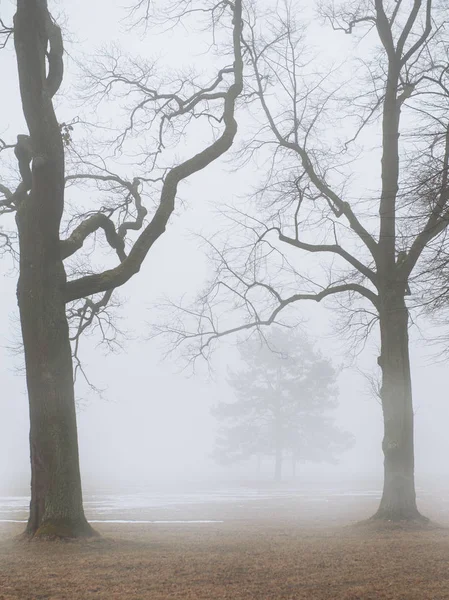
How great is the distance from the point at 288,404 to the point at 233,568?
48.1 metres

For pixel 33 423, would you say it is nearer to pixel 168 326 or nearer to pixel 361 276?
pixel 168 326

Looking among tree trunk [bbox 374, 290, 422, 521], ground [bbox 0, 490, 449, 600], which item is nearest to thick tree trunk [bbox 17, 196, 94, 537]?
ground [bbox 0, 490, 449, 600]

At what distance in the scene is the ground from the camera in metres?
7.05

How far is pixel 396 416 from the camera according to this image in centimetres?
1536

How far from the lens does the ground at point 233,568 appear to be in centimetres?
705

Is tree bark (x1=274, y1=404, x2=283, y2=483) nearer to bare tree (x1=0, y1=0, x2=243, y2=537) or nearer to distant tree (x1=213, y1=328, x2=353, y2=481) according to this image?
distant tree (x1=213, y1=328, x2=353, y2=481)

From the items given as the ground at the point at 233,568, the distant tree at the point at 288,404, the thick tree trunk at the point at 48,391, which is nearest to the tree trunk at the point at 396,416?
the ground at the point at 233,568

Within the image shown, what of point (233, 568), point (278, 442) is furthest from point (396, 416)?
point (278, 442)

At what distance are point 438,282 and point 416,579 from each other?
414cm

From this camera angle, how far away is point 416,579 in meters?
7.71

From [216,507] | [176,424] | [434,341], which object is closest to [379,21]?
[434,341]

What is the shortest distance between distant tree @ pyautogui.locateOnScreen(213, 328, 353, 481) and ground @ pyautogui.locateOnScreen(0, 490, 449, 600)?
1638 inches

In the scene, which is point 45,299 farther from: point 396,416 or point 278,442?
point 278,442

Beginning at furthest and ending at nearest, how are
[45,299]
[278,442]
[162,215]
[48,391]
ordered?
[278,442] → [162,215] → [45,299] → [48,391]
